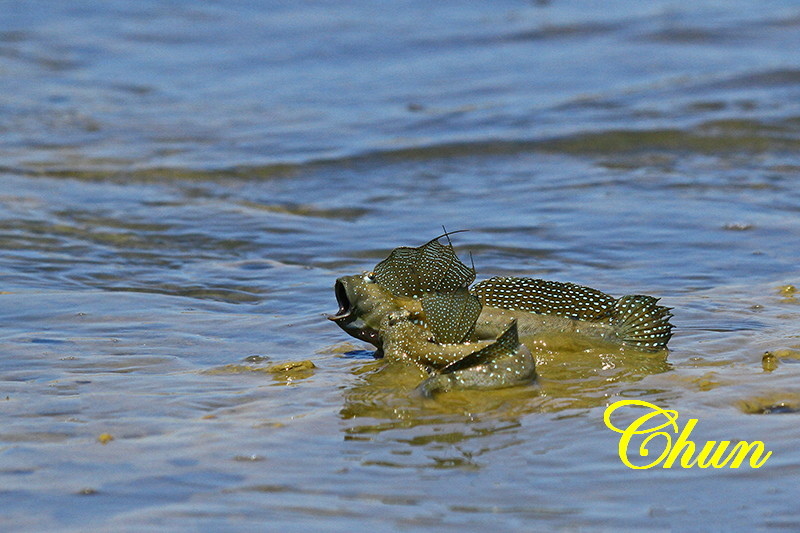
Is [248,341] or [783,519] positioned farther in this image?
[248,341]

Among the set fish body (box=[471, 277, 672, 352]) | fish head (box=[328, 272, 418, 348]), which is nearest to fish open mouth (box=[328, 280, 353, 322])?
fish head (box=[328, 272, 418, 348])

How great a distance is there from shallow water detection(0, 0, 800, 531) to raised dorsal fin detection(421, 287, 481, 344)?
15 centimetres

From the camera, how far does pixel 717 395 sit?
280 centimetres

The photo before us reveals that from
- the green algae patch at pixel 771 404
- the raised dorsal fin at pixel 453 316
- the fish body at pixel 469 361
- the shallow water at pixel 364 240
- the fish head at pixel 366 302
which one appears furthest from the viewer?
the fish head at pixel 366 302

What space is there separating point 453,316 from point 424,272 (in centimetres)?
19

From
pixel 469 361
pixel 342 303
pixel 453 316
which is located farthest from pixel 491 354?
pixel 342 303

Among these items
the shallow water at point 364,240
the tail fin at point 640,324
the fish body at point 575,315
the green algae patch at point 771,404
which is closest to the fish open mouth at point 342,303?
the shallow water at point 364,240

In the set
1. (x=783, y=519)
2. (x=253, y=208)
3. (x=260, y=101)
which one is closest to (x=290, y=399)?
(x=783, y=519)

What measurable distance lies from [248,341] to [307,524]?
1438 millimetres

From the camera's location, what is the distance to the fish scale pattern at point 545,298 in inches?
124

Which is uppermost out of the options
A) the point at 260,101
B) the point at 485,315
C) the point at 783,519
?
the point at 260,101

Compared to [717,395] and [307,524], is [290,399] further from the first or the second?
[717,395]

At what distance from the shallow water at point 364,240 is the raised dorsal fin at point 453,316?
5.7 inches

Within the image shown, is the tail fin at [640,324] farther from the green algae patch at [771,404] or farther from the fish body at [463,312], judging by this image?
the green algae patch at [771,404]
